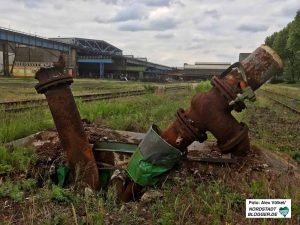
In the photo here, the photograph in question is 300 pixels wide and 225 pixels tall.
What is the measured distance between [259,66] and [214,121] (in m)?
0.82

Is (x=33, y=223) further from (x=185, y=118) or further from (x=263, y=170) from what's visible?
(x=263, y=170)

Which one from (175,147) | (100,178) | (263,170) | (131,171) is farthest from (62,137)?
(263,170)

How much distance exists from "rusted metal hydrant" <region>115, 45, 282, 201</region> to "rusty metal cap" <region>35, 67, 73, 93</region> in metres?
1.41

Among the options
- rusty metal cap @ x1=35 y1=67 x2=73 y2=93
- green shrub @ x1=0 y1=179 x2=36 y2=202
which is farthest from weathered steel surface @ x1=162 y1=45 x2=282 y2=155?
green shrub @ x1=0 y1=179 x2=36 y2=202

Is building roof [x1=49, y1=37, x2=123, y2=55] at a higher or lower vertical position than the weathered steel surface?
higher

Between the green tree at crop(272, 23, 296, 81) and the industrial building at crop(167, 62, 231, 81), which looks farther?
the industrial building at crop(167, 62, 231, 81)

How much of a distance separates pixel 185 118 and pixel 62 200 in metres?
1.64

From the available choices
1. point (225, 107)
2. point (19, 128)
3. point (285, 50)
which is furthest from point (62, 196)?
point (285, 50)

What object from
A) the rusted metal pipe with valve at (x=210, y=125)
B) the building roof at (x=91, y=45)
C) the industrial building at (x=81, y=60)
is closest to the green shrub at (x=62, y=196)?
the rusted metal pipe with valve at (x=210, y=125)

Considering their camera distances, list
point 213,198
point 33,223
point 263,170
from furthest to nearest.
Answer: point 263,170, point 213,198, point 33,223

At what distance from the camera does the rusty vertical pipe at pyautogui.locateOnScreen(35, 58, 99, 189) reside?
5.47 metres

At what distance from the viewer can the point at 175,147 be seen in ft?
15.9

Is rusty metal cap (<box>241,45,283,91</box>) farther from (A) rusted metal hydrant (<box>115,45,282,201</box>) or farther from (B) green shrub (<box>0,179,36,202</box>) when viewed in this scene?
(B) green shrub (<box>0,179,36,202</box>)

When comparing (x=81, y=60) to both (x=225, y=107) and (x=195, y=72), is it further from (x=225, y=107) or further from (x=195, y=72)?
(x=225, y=107)
